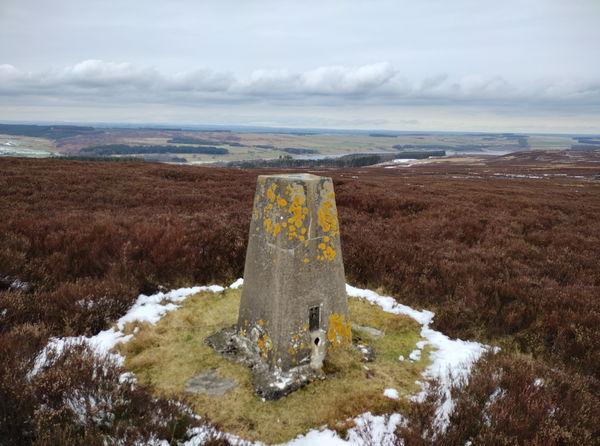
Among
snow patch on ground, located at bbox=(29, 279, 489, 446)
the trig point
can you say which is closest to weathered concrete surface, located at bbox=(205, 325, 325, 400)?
the trig point

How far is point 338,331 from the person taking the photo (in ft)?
16.1

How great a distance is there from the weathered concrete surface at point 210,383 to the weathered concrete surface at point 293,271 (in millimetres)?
592

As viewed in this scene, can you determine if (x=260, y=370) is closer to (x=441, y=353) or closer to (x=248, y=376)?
(x=248, y=376)

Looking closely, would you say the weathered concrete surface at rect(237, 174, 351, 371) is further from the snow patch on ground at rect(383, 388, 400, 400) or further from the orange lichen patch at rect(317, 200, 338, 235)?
the snow patch on ground at rect(383, 388, 400, 400)

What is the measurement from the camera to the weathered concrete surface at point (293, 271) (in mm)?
4352

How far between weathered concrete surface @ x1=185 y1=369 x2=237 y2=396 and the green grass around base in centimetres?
8

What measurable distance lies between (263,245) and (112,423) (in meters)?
2.51

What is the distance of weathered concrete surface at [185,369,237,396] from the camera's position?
13.6 ft

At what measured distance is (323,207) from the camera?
460 cm

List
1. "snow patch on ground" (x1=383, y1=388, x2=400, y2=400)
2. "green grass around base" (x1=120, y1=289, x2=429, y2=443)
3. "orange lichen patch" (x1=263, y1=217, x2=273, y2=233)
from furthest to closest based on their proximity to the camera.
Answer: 1. "orange lichen patch" (x1=263, y1=217, x2=273, y2=233)
2. "snow patch on ground" (x1=383, y1=388, x2=400, y2=400)
3. "green grass around base" (x1=120, y1=289, x2=429, y2=443)

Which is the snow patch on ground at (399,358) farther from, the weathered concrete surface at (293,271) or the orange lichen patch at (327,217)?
the orange lichen patch at (327,217)

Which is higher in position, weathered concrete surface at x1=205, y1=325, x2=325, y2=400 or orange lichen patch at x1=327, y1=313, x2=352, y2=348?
orange lichen patch at x1=327, y1=313, x2=352, y2=348

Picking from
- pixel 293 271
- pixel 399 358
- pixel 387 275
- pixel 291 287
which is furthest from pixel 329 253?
pixel 387 275

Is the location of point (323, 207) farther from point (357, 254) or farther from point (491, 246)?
point (491, 246)
